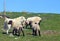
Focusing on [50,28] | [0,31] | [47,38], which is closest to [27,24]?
[50,28]

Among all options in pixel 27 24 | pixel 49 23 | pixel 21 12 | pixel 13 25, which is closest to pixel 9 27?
pixel 13 25

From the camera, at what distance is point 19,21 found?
2762 cm

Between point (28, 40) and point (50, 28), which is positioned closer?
point (28, 40)

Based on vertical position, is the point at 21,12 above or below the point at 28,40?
above

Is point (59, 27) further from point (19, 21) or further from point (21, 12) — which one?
point (21, 12)

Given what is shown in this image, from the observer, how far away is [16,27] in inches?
1043

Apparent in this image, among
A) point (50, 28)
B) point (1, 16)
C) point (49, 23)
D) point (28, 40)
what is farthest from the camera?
point (1, 16)

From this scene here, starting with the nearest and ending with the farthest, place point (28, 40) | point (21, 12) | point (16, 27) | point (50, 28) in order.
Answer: point (28, 40) < point (16, 27) < point (50, 28) < point (21, 12)

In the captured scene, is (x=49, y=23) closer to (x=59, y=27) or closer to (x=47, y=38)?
(x=59, y=27)

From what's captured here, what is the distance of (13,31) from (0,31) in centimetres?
187

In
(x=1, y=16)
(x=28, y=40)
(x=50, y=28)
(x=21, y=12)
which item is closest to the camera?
(x=28, y=40)

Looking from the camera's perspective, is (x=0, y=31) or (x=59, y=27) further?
(x=59, y=27)

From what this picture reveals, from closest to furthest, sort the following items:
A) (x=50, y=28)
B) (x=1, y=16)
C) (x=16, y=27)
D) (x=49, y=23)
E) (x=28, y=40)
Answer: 1. (x=28, y=40)
2. (x=16, y=27)
3. (x=50, y=28)
4. (x=49, y=23)
5. (x=1, y=16)

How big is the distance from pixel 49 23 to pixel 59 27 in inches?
107
